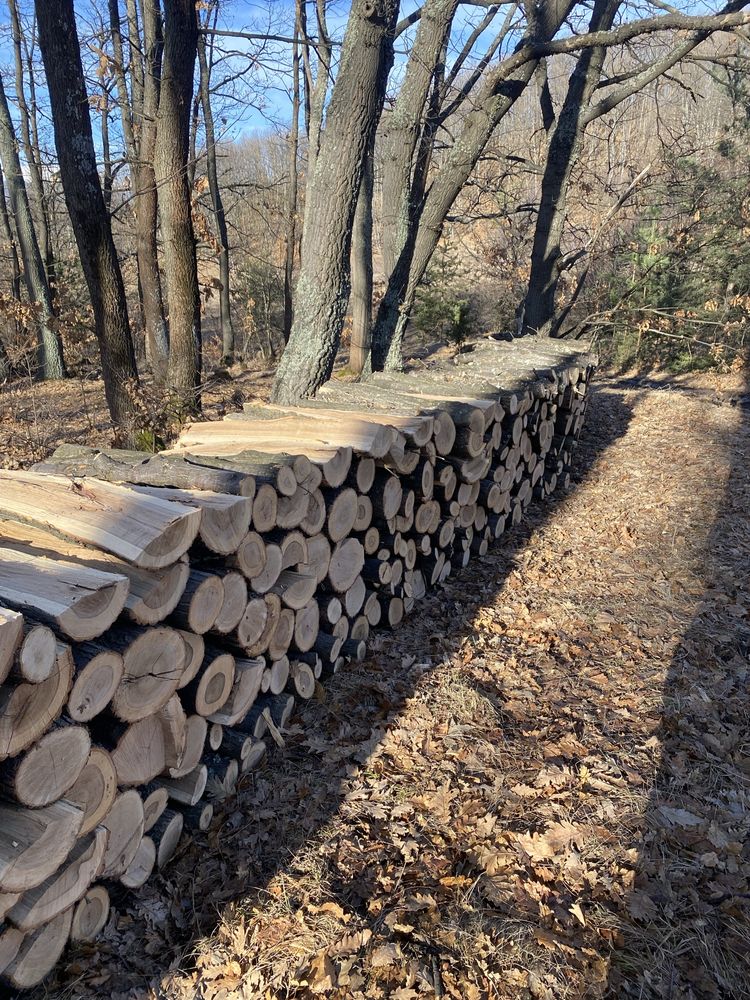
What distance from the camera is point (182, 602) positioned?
105 inches

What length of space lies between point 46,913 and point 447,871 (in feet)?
5.18

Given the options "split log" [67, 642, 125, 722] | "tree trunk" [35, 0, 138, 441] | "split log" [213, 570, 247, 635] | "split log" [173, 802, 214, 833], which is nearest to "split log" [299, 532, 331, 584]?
"split log" [213, 570, 247, 635]

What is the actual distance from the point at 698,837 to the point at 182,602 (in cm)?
253

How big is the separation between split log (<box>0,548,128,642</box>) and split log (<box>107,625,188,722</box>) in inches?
6.7

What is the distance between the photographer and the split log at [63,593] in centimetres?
200

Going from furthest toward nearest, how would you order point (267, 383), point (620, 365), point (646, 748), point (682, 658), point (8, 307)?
point (620, 365)
point (267, 383)
point (8, 307)
point (682, 658)
point (646, 748)

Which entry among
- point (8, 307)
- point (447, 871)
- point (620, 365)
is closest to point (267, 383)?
point (8, 307)

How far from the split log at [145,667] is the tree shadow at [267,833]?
829 mm

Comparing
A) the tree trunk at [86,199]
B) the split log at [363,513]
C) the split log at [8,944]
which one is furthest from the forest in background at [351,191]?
the split log at [8,944]

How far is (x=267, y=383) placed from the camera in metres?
13.5

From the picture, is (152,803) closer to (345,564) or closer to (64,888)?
(64,888)

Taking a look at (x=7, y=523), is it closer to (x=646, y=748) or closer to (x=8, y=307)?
(x=646, y=748)

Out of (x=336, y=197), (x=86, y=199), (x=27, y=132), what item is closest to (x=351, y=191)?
(x=336, y=197)

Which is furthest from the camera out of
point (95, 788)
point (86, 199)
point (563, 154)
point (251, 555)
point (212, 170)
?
point (212, 170)
